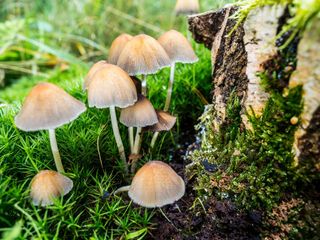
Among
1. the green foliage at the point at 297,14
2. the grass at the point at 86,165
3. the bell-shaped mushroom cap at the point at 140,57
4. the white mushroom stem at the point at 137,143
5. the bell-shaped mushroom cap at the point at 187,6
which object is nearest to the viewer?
the green foliage at the point at 297,14

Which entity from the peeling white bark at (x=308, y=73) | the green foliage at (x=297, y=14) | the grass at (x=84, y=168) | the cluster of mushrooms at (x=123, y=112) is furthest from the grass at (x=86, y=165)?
the green foliage at (x=297, y=14)

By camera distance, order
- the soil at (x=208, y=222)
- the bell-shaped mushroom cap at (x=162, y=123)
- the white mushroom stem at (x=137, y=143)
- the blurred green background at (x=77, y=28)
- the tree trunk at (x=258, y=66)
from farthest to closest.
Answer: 1. the blurred green background at (x=77, y=28)
2. the white mushroom stem at (x=137, y=143)
3. the bell-shaped mushroom cap at (x=162, y=123)
4. the soil at (x=208, y=222)
5. the tree trunk at (x=258, y=66)

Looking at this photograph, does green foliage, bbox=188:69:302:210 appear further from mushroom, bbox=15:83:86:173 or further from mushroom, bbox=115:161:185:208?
mushroom, bbox=15:83:86:173

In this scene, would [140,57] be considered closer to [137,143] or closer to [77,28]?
[137,143]

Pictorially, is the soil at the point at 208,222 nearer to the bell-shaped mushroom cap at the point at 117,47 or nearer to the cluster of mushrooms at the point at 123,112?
the cluster of mushrooms at the point at 123,112

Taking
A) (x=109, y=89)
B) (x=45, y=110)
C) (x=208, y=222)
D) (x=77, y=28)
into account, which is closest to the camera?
(x=45, y=110)

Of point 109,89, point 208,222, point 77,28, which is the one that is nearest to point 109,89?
point 109,89
